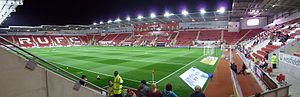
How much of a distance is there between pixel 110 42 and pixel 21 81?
71.2m

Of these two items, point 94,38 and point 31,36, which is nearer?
point 31,36

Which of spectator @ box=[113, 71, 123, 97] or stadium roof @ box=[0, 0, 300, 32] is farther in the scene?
stadium roof @ box=[0, 0, 300, 32]

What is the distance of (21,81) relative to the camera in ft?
14.0

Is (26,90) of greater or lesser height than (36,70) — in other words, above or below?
below

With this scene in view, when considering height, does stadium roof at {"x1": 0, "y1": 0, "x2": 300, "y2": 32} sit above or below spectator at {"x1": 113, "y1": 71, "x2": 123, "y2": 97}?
above

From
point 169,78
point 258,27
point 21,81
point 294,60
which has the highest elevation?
point 258,27

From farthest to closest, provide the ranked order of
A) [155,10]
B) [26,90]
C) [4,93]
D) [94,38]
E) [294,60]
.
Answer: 1. [94,38]
2. [155,10]
3. [294,60]
4. [26,90]
5. [4,93]

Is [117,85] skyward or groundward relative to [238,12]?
groundward

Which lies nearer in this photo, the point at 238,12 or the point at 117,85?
the point at 117,85

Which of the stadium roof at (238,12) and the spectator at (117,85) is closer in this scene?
the spectator at (117,85)

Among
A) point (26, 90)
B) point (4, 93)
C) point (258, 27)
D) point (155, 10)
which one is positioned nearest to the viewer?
point (4, 93)

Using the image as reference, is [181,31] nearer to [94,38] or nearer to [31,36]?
[94,38]

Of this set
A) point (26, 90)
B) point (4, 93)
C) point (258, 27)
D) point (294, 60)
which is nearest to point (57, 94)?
point (26, 90)

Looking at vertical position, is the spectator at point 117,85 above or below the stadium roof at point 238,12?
below
